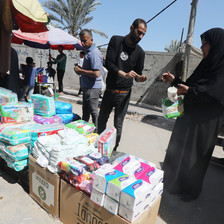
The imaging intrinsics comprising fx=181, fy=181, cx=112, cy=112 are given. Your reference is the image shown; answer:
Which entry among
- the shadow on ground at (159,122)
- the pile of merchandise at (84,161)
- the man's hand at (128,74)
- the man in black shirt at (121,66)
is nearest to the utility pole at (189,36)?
the shadow on ground at (159,122)

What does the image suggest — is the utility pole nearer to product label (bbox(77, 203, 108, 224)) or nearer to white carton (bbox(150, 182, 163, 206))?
white carton (bbox(150, 182, 163, 206))

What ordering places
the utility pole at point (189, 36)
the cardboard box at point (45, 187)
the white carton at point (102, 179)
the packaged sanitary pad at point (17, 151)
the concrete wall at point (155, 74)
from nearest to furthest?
the white carton at point (102, 179)
the cardboard box at point (45, 187)
the packaged sanitary pad at point (17, 151)
the utility pole at point (189, 36)
the concrete wall at point (155, 74)

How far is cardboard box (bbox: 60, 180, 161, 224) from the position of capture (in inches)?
52.1

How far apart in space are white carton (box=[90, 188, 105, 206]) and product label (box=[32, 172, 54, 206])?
1.66 ft

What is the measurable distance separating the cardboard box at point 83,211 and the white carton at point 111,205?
39 mm

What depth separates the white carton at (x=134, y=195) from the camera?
1.17 m

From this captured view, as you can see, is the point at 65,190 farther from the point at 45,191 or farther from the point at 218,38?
the point at 218,38

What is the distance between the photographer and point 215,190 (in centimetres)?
257

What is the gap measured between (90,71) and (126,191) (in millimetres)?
1916

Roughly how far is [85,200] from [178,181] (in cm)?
134

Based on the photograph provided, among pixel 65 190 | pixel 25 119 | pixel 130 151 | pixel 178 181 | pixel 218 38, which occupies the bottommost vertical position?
pixel 130 151

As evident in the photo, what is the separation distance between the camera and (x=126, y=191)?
120cm

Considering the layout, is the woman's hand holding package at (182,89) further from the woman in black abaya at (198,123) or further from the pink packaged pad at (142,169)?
the pink packaged pad at (142,169)

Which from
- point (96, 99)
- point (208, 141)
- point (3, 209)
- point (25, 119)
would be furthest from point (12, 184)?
point (208, 141)
